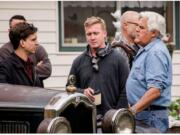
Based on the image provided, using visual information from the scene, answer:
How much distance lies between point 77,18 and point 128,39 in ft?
13.3

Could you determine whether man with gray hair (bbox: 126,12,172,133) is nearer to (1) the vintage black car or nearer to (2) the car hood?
(1) the vintage black car

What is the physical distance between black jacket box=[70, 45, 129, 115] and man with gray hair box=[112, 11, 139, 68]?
591mm

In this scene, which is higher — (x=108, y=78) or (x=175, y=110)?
(x=108, y=78)

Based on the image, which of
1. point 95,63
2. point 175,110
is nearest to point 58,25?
point 175,110

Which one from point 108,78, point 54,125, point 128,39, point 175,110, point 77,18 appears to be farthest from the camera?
point 77,18

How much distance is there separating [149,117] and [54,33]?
547 cm

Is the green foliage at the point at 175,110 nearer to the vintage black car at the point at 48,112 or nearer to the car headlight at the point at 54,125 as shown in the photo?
the vintage black car at the point at 48,112

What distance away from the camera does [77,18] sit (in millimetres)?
12133

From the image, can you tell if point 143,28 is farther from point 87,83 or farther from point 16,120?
point 16,120

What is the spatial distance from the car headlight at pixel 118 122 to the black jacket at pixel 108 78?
3.92ft

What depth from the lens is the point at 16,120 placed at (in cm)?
564

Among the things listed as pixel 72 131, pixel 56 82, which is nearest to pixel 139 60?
pixel 72 131

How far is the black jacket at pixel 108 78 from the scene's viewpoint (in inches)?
276

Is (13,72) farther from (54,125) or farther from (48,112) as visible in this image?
Result: (54,125)
